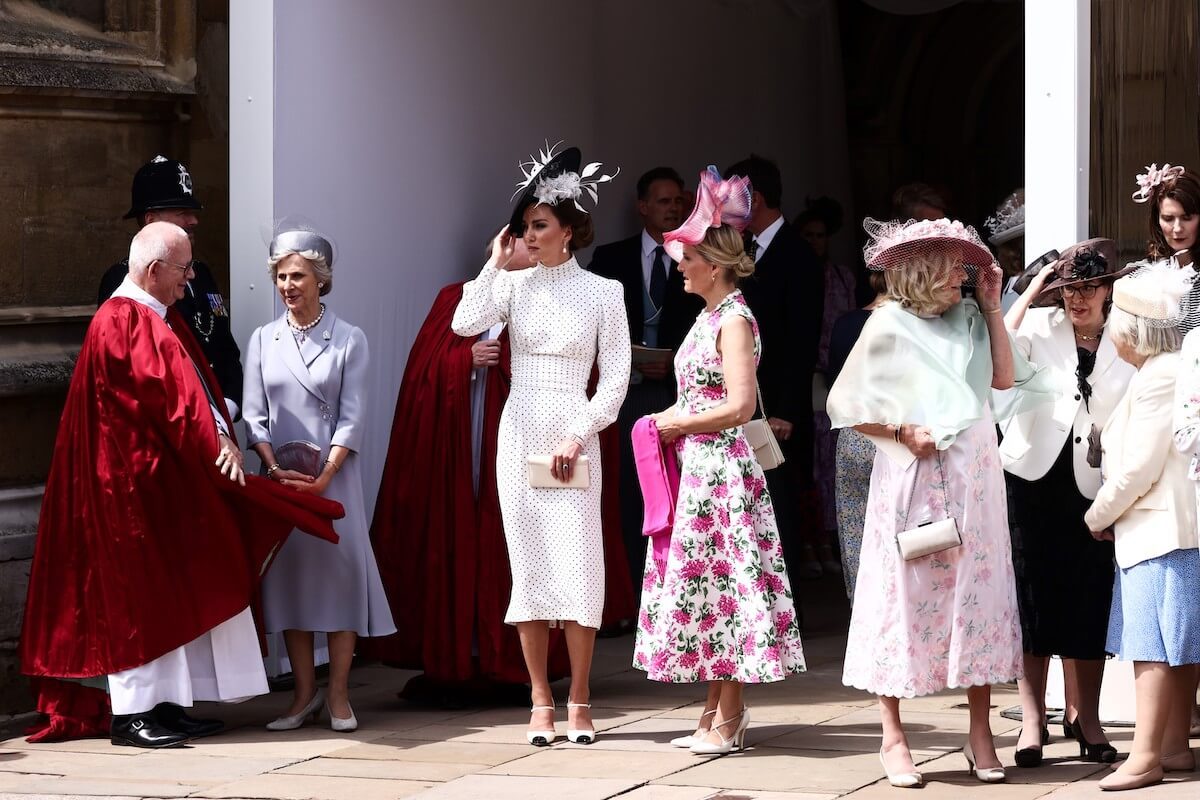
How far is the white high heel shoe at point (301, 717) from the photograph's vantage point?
22.0ft

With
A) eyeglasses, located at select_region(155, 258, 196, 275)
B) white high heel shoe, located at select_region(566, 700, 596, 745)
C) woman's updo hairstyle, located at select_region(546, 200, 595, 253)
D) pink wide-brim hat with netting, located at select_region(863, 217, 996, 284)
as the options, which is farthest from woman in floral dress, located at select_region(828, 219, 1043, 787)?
eyeglasses, located at select_region(155, 258, 196, 275)

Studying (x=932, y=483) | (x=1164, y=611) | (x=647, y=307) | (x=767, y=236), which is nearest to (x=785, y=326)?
(x=767, y=236)

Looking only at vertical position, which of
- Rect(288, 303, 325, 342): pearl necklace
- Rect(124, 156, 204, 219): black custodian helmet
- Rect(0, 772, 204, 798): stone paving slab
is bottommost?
Rect(0, 772, 204, 798): stone paving slab

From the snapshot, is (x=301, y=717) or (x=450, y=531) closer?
(x=301, y=717)

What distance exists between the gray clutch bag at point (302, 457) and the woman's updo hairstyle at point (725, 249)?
4.92ft

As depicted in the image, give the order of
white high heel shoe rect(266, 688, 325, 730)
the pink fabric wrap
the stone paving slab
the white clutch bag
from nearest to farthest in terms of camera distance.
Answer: the stone paving slab → the pink fabric wrap → the white clutch bag → white high heel shoe rect(266, 688, 325, 730)

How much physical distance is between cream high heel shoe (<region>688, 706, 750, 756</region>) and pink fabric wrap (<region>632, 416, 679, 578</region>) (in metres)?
0.48

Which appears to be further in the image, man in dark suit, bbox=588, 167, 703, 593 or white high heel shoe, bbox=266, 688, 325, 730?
man in dark suit, bbox=588, 167, 703, 593

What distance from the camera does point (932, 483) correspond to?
560 centimetres

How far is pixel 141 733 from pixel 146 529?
25.4 inches

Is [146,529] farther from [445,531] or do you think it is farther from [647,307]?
[647,307]

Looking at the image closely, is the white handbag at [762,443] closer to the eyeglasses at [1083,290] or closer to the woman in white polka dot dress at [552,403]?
the woman in white polka dot dress at [552,403]

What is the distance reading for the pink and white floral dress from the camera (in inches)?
238

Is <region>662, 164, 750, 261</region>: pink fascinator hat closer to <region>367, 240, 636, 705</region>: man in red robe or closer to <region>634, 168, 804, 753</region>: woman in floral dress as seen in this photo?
<region>634, 168, 804, 753</region>: woman in floral dress
